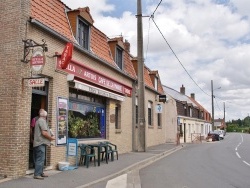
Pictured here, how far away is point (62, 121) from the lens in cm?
1199

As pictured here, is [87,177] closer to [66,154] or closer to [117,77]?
[66,154]

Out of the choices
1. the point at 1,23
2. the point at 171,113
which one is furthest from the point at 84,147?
the point at 171,113

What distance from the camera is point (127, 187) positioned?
9.05m

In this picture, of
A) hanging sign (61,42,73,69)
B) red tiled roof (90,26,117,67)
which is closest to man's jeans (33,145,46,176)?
hanging sign (61,42,73,69)

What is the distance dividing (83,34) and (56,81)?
3782 mm

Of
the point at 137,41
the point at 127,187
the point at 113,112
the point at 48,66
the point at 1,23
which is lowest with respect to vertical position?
the point at 127,187

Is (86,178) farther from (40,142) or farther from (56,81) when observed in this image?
(56,81)

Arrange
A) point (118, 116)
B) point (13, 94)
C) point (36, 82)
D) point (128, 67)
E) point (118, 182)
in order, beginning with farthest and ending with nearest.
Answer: point (128, 67) < point (118, 116) < point (118, 182) < point (13, 94) < point (36, 82)

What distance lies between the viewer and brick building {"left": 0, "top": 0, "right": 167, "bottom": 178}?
9617 millimetres

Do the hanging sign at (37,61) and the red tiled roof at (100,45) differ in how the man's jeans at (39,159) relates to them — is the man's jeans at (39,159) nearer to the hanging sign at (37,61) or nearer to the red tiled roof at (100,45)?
the hanging sign at (37,61)

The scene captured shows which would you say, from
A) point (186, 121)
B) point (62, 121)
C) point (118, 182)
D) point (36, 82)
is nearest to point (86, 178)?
point (118, 182)

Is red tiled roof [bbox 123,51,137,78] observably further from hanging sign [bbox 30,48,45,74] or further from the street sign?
the street sign

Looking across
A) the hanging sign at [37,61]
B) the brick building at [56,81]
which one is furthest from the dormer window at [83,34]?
the hanging sign at [37,61]

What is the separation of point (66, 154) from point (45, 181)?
3068 millimetres
